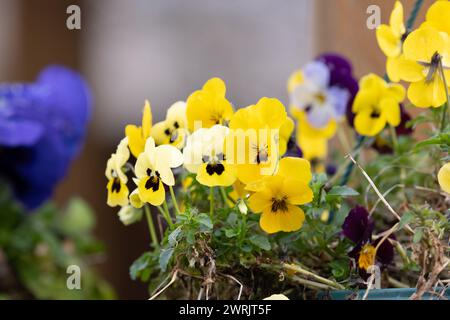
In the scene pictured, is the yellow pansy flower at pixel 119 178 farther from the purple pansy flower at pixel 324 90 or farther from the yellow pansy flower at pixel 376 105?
the purple pansy flower at pixel 324 90

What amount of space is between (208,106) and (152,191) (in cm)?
10

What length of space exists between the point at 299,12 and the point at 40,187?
1983 millimetres

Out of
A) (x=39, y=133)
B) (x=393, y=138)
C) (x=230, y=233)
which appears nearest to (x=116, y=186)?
(x=230, y=233)

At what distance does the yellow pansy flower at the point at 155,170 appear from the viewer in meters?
0.52

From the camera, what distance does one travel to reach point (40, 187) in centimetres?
120

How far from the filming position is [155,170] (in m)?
0.53

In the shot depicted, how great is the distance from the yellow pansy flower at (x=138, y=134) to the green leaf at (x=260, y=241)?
0.40 ft

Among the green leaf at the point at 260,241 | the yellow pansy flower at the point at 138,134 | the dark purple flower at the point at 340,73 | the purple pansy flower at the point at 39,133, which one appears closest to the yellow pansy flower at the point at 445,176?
the green leaf at the point at 260,241

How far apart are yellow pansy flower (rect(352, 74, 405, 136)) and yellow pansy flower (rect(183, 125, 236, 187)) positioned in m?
0.21

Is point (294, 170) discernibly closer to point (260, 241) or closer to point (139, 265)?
point (260, 241)

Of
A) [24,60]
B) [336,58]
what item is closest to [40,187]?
[336,58]

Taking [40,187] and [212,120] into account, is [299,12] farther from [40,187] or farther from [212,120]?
[212,120]

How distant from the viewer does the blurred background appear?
263 cm

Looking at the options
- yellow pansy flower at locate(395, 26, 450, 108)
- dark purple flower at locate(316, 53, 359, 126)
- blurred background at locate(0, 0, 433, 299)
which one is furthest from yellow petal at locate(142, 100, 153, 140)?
blurred background at locate(0, 0, 433, 299)
